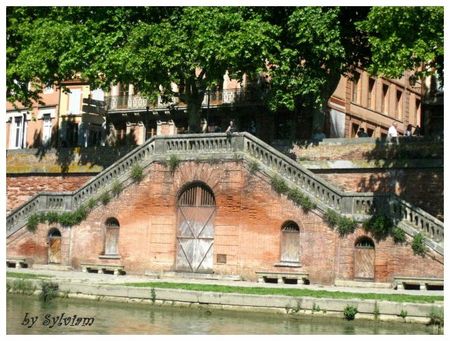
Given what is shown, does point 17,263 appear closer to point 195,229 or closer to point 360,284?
point 195,229

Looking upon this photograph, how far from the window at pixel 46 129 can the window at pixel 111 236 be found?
62.5 feet

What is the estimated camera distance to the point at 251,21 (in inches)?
1454

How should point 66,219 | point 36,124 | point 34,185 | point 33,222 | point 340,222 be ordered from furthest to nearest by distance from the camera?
point 36,124
point 34,185
point 33,222
point 66,219
point 340,222

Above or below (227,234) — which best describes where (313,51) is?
above

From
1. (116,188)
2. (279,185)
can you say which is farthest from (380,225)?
(116,188)

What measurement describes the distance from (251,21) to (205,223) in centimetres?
810

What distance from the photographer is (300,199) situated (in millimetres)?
33531

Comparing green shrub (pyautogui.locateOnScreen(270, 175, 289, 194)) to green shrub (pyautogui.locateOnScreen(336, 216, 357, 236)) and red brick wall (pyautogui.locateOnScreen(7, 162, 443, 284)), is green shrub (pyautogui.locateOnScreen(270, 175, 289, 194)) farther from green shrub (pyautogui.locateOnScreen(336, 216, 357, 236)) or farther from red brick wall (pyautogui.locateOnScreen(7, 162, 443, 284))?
green shrub (pyautogui.locateOnScreen(336, 216, 357, 236))

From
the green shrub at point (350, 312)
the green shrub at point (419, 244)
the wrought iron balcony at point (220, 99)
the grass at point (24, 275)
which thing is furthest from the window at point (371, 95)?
the green shrub at point (350, 312)

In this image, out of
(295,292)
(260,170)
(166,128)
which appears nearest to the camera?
(295,292)

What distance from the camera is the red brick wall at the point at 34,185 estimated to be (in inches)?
1731

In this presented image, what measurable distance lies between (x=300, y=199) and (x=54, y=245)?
11282 mm

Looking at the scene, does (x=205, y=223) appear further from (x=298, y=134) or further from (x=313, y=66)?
(x=298, y=134)
